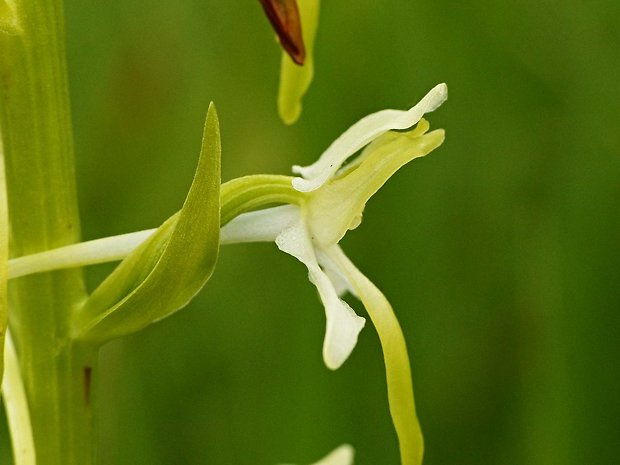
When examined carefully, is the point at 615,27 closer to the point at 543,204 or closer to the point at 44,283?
the point at 543,204

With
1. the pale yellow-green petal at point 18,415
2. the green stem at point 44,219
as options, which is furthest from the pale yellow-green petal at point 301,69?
the pale yellow-green petal at point 18,415

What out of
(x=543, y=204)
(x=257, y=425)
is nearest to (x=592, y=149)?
(x=543, y=204)

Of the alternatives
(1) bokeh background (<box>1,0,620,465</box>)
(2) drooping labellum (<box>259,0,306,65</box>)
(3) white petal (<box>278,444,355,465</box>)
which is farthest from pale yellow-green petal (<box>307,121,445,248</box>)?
(1) bokeh background (<box>1,0,620,465</box>)

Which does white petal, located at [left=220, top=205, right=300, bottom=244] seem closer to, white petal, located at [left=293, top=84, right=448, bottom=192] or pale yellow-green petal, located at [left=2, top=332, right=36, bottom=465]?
white petal, located at [left=293, top=84, right=448, bottom=192]

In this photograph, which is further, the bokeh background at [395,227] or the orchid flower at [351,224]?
the bokeh background at [395,227]

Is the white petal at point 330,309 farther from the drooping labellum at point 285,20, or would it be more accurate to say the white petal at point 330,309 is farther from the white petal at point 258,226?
the drooping labellum at point 285,20

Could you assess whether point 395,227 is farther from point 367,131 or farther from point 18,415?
point 18,415
